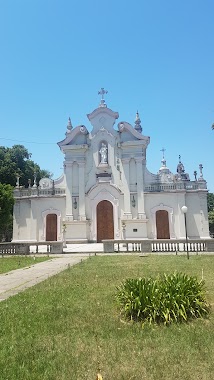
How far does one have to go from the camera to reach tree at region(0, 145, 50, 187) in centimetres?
4015

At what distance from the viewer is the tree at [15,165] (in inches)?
1581

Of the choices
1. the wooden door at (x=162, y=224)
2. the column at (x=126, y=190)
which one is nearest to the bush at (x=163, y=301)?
the column at (x=126, y=190)

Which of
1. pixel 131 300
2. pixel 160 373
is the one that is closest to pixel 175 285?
pixel 131 300

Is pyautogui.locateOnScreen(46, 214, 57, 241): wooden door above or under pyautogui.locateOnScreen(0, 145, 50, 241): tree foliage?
under

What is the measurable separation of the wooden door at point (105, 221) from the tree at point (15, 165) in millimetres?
13524

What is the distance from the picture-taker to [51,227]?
30.9 meters

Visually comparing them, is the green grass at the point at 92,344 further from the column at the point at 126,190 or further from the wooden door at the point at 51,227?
the wooden door at the point at 51,227

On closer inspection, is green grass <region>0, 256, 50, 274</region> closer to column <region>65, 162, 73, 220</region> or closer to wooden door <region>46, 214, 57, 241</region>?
column <region>65, 162, 73, 220</region>

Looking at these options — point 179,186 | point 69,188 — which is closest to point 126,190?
point 179,186

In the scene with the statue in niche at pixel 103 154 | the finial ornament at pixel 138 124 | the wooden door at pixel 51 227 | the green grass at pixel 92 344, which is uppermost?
the finial ornament at pixel 138 124

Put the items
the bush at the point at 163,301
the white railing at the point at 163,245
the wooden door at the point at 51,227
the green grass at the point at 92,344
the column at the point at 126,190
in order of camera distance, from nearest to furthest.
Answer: the green grass at the point at 92,344, the bush at the point at 163,301, the white railing at the point at 163,245, the column at the point at 126,190, the wooden door at the point at 51,227

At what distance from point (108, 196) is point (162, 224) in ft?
19.4

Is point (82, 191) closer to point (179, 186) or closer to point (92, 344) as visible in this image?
point (179, 186)

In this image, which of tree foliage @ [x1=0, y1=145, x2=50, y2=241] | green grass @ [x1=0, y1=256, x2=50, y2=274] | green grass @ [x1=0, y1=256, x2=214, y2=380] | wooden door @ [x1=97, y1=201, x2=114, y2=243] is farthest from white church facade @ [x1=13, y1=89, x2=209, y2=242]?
green grass @ [x1=0, y1=256, x2=214, y2=380]
